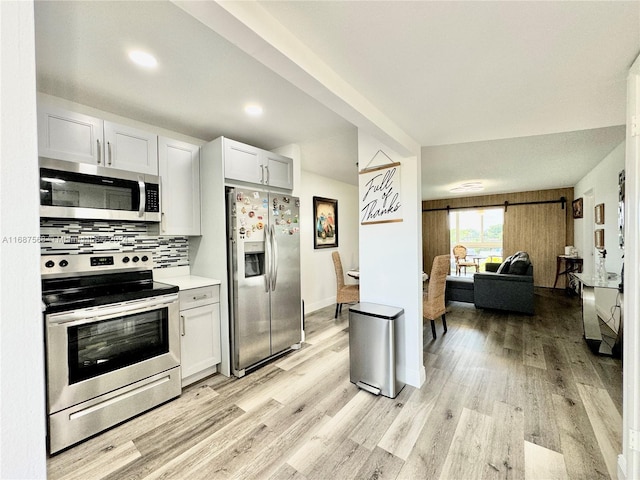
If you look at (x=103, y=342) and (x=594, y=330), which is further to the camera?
(x=594, y=330)

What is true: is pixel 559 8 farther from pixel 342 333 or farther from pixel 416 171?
pixel 342 333

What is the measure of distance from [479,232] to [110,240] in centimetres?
854

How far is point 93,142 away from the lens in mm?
2104

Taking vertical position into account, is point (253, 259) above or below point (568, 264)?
above

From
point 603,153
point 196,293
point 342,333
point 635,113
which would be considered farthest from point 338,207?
point 635,113

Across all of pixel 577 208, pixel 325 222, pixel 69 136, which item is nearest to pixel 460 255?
pixel 577 208

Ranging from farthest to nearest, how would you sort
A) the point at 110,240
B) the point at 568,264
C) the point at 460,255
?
1. the point at 460,255
2. the point at 568,264
3. the point at 110,240

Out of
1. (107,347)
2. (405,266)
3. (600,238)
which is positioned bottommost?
(107,347)

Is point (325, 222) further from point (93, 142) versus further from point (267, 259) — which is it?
point (93, 142)

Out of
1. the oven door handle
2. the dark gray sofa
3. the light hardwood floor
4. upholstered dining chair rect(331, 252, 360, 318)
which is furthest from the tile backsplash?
the dark gray sofa

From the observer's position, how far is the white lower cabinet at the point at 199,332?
2.39 metres

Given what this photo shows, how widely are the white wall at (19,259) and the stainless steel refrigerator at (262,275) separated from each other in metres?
2.02

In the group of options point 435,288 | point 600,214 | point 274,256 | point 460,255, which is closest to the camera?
point 274,256

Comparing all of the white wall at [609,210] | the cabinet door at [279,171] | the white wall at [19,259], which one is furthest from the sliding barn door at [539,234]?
the white wall at [19,259]
